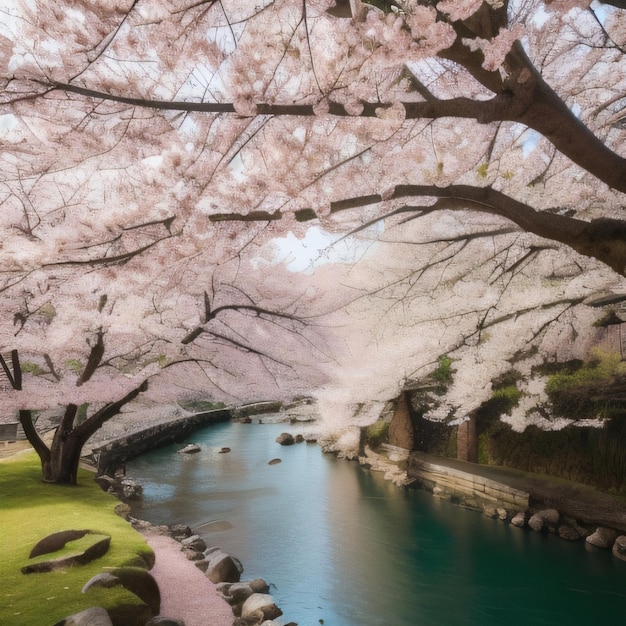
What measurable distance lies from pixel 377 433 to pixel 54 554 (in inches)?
491

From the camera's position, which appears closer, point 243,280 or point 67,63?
point 67,63

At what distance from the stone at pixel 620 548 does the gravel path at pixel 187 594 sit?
711 centimetres

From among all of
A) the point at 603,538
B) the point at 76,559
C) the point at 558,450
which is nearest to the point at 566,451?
the point at 558,450

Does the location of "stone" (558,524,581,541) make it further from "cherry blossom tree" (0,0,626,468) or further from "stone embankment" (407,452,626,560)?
"cherry blossom tree" (0,0,626,468)

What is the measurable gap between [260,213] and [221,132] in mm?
741

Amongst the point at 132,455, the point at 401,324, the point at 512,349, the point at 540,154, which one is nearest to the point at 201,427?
the point at 132,455

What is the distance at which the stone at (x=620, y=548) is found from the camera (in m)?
7.82

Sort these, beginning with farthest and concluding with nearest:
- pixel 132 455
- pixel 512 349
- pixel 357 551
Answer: pixel 132 455 → pixel 512 349 → pixel 357 551

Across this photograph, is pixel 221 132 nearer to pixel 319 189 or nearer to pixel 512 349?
pixel 319 189

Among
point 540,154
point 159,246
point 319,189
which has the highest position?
point 540,154

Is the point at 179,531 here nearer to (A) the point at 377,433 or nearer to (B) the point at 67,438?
(B) the point at 67,438

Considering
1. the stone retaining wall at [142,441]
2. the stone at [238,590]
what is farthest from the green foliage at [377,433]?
the stone at [238,590]

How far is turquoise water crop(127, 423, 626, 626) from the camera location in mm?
6695

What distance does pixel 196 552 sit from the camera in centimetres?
750
